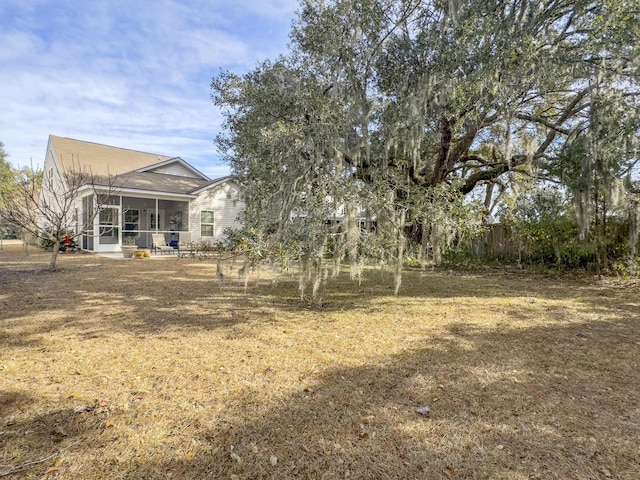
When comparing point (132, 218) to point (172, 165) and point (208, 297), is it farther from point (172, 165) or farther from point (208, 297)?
point (208, 297)

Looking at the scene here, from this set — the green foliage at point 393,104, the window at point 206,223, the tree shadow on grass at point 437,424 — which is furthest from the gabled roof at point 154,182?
the tree shadow on grass at point 437,424

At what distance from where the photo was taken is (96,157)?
1833 cm

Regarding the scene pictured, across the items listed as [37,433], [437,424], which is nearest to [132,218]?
[37,433]

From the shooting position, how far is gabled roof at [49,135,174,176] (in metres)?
17.1

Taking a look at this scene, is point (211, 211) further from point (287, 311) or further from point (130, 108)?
point (287, 311)

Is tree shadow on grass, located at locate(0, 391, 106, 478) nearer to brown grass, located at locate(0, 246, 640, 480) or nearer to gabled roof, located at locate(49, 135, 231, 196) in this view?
brown grass, located at locate(0, 246, 640, 480)

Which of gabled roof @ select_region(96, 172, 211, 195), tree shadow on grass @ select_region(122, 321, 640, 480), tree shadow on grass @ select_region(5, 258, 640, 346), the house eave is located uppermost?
gabled roof @ select_region(96, 172, 211, 195)

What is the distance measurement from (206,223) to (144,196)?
11.3 feet

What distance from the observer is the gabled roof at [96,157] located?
17125mm

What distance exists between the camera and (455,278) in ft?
30.9

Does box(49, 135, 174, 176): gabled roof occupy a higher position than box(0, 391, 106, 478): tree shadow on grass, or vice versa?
box(49, 135, 174, 176): gabled roof

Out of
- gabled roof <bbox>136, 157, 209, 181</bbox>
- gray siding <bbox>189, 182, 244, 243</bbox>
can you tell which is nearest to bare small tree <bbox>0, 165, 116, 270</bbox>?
gabled roof <bbox>136, 157, 209, 181</bbox>

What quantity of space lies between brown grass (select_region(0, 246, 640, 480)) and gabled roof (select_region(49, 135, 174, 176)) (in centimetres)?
1359

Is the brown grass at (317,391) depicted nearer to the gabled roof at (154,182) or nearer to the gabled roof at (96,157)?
the gabled roof at (154,182)
